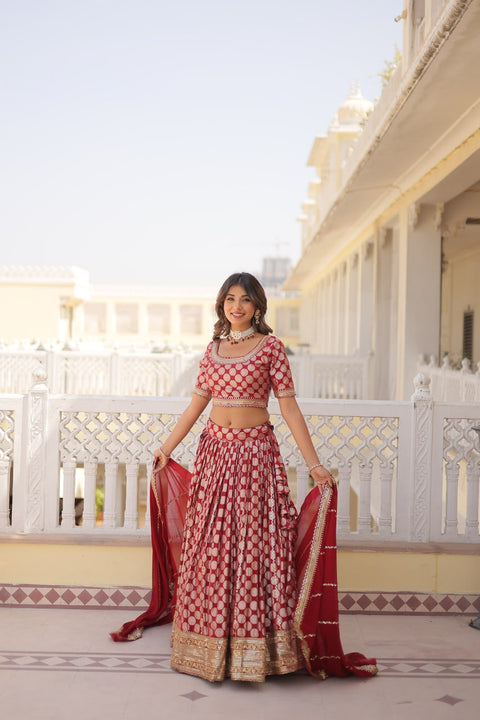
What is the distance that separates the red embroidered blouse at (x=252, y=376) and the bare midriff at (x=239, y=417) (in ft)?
0.08

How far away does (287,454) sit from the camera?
4.35 metres

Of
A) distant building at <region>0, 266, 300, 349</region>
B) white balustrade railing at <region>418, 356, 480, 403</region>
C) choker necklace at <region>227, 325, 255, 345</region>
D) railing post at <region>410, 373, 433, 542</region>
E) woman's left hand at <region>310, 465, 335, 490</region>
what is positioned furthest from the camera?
distant building at <region>0, 266, 300, 349</region>

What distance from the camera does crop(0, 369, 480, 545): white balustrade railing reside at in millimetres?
4316

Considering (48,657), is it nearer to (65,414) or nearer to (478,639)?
(65,414)

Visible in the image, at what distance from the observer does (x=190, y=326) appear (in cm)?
4316

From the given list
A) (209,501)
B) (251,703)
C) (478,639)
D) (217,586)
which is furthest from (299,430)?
(478,639)

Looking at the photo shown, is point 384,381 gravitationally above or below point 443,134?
below

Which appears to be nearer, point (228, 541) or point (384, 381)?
point (228, 541)

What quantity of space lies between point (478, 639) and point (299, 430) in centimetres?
140

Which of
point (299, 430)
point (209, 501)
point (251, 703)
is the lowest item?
point (251, 703)

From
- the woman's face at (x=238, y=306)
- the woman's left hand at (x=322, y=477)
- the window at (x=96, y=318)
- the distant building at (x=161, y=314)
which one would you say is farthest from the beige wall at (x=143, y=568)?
the window at (x=96, y=318)

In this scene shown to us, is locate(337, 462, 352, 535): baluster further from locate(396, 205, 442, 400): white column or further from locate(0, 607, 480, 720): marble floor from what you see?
locate(396, 205, 442, 400): white column

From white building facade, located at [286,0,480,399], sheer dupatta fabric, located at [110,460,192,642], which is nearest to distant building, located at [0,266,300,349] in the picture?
white building facade, located at [286,0,480,399]

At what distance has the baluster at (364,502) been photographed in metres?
4.36
